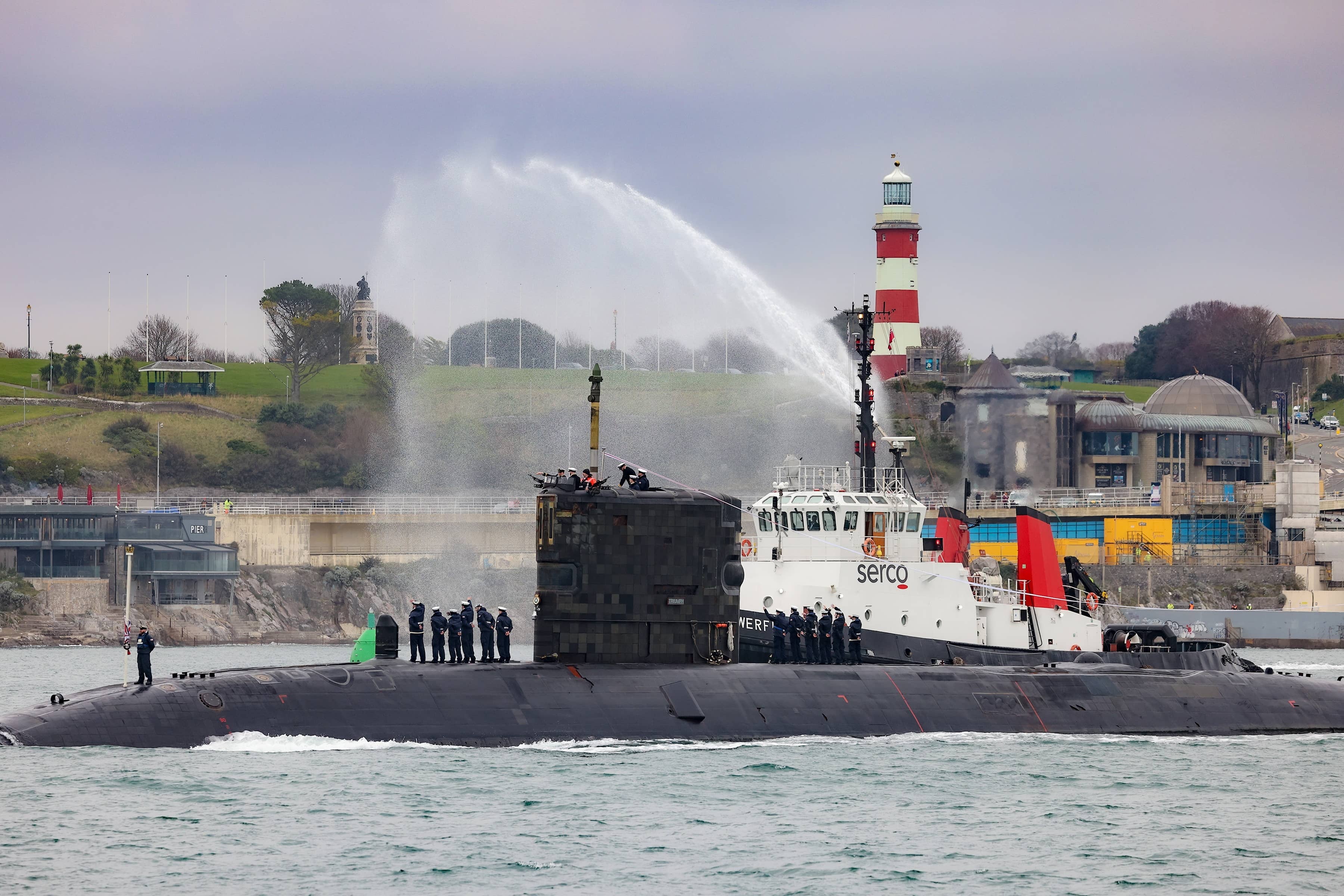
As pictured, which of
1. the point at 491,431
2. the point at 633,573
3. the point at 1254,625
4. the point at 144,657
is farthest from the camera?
the point at 491,431

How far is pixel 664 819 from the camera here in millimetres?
25672

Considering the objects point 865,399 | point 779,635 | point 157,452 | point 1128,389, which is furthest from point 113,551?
point 1128,389

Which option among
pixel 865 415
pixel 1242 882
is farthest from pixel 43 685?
pixel 1242 882

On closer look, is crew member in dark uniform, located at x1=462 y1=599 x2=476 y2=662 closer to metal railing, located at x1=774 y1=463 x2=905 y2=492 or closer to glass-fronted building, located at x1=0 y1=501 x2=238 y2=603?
metal railing, located at x1=774 y1=463 x2=905 y2=492

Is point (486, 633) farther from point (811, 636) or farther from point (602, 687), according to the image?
point (811, 636)

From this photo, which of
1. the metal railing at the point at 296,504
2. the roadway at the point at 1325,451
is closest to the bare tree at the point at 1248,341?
the roadway at the point at 1325,451

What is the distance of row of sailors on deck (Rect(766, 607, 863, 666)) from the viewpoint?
36844 mm

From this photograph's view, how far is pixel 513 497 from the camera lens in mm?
89562

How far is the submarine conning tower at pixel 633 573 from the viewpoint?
30.3 m

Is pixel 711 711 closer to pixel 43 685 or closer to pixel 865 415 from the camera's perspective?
pixel 865 415

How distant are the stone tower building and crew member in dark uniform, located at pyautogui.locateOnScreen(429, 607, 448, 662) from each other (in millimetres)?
86477

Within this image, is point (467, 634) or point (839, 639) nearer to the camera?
point (467, 634)

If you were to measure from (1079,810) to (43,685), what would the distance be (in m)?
33.2

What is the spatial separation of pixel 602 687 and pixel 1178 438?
86556 millimetres
